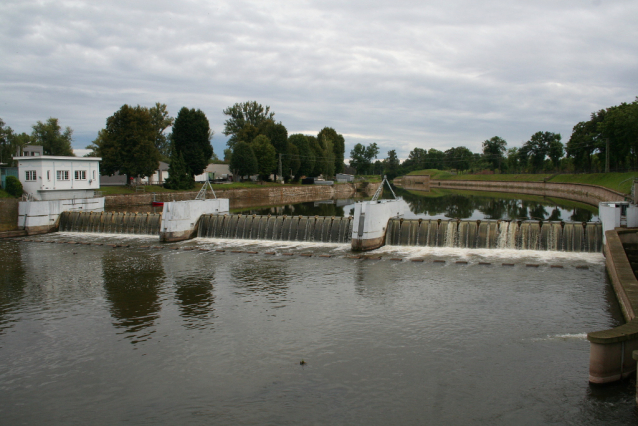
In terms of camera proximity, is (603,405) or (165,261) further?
(165,261)

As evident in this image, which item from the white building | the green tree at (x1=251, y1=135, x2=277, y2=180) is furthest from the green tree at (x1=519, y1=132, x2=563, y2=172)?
the white building

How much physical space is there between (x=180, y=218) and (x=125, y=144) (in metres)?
33.2

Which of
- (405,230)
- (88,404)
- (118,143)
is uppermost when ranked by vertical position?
(118,143)

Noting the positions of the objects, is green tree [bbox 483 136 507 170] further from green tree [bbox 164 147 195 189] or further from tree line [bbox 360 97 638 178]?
green tree [bbox 164 147 195 189]

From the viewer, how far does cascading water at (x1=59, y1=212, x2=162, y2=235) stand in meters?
37.6

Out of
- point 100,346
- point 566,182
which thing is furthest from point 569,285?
point 566,182

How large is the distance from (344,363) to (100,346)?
737 centimetres

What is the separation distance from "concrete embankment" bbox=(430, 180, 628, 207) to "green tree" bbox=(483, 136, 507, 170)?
14133mm

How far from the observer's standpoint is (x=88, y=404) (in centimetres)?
1127

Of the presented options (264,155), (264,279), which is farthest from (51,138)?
(264,279)

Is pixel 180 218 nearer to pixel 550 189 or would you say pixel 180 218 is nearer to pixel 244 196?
pixel 244 196

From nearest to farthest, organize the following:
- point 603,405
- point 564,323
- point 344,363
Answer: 1. point 603,405
2. point 344,363
3. point 564,323

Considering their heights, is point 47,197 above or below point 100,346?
above

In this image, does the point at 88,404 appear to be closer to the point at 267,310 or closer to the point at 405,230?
the point at 267,310
